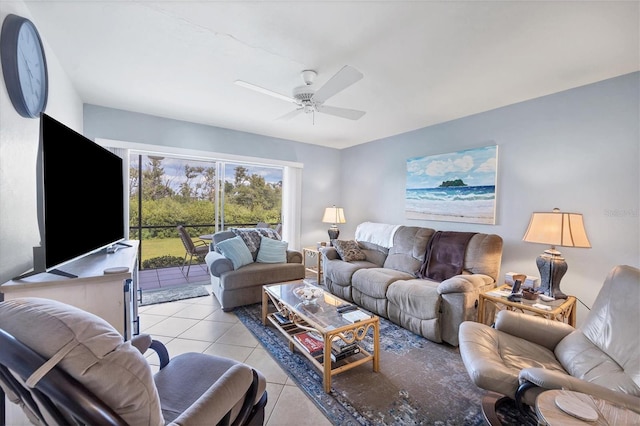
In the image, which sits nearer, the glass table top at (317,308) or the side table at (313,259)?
the glass table top at (317,308)

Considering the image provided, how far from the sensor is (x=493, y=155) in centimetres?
307

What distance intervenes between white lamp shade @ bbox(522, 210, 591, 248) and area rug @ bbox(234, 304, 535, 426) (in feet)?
4.20

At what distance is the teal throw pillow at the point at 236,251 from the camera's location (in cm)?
334

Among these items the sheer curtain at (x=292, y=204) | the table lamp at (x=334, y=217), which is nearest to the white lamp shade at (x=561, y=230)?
the table lamp at (x=334, y=217)

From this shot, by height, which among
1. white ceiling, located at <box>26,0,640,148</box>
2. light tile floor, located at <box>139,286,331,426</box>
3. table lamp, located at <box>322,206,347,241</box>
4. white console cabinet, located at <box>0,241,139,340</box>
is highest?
white ceiling, located at <box>26,0,640,148</box>

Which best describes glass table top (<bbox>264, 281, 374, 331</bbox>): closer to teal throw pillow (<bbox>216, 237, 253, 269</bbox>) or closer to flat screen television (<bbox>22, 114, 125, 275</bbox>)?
teal throw pillow (<bbox>216, 237, 253, 269</bbox>)

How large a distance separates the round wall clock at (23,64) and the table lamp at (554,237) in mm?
3764

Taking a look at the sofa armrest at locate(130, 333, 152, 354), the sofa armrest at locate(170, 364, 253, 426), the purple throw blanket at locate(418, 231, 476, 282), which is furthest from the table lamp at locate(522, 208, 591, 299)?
the sofa armrest at locate(130, 333, 152, 354)

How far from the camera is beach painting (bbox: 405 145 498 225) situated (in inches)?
123

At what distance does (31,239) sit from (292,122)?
2.94 meters

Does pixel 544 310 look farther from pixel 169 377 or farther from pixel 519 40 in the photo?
pixel 169 377

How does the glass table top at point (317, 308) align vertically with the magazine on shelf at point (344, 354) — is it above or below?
above

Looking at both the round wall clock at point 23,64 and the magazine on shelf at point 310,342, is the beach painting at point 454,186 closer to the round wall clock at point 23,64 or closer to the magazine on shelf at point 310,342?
the magazine on shelf at point 310,342

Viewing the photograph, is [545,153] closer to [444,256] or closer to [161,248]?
[444,256]
